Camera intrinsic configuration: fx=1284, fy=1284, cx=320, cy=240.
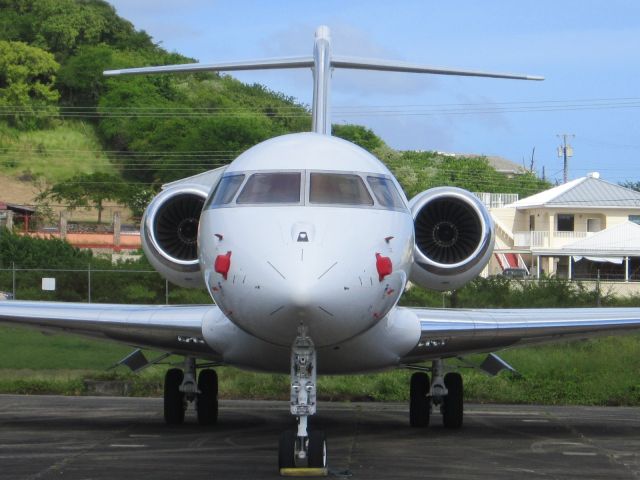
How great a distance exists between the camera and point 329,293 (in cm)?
1029

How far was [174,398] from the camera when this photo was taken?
15.6 metres

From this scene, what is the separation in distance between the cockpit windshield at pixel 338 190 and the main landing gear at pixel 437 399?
162 inches

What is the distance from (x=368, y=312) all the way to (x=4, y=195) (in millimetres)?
96434

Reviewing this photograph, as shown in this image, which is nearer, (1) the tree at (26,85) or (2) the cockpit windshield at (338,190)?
(2) the cockpit windshield at (338,190)

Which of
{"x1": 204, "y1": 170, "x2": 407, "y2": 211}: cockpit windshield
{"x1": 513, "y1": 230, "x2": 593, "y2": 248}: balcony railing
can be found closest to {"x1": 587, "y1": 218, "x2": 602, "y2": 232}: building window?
{"x1": 513, "y1": 230, "x2": 593, "y2": 248}: balcony railing

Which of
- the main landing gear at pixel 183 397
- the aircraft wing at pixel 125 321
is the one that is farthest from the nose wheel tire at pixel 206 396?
the aircraft wing at pixel 125 321

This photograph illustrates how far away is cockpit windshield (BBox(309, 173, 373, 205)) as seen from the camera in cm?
1148

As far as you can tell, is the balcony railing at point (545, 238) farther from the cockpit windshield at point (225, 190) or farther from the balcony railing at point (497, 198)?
the cockpit windshield at point (225, 190)

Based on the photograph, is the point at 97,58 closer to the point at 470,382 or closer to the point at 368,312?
the point at 470,382

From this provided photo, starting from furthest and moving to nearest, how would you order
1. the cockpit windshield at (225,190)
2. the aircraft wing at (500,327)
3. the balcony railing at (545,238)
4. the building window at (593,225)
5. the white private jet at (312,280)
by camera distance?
the building window at (593,225) → the balcony railing at (545,238) → the aircraft wing at (500,327) → the cockpit windshield at (225,190) → the white private jet at (312,280)

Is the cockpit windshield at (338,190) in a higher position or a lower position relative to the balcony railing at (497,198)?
lower

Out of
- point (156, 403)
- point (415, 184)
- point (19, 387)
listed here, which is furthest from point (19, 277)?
point (415, 184)

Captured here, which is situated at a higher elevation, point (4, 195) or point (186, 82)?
point (186, 82)

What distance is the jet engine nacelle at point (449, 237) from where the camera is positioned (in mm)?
14672
